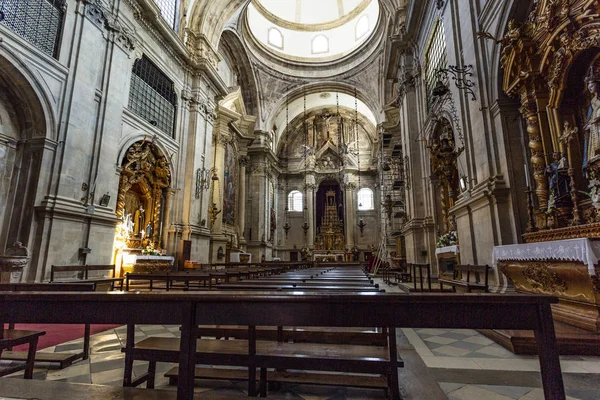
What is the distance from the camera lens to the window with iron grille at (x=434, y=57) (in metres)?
7.69

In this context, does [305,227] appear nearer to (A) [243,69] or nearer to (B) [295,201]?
(B) [295,201]

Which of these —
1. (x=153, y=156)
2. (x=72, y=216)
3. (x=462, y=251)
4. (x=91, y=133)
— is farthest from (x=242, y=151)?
(x=462, y=251)

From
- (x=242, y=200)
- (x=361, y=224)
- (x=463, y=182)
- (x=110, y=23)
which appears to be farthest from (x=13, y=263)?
(x=361, y=224)

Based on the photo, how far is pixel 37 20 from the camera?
6.58 metres

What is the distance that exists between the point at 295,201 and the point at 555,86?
70.6ft

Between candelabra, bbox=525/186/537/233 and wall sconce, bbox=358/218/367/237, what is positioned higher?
wall sconce, bbox=358/218/367/237

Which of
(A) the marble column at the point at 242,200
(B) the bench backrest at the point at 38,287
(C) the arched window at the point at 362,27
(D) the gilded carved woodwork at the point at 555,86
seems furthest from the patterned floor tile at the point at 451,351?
(C) the arched window at the point at 362,27

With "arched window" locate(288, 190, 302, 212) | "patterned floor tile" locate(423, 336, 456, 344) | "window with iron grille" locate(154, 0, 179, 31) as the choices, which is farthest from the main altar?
"patterned floor tile" locate(423, 336, 456, 344)

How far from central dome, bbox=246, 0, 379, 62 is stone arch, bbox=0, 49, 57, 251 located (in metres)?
15.6

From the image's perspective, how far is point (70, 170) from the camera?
273 inches

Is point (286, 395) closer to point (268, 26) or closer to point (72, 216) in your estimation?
point (72, 216)

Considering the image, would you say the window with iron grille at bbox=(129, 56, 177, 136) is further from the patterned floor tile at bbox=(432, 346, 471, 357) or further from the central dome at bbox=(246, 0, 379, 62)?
the central dome at bbox=(246, 0, 379, 62)

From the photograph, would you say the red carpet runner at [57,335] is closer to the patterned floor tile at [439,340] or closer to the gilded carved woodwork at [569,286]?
the patterned floor tile at [439,340]

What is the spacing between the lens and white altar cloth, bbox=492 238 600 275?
2668mm
